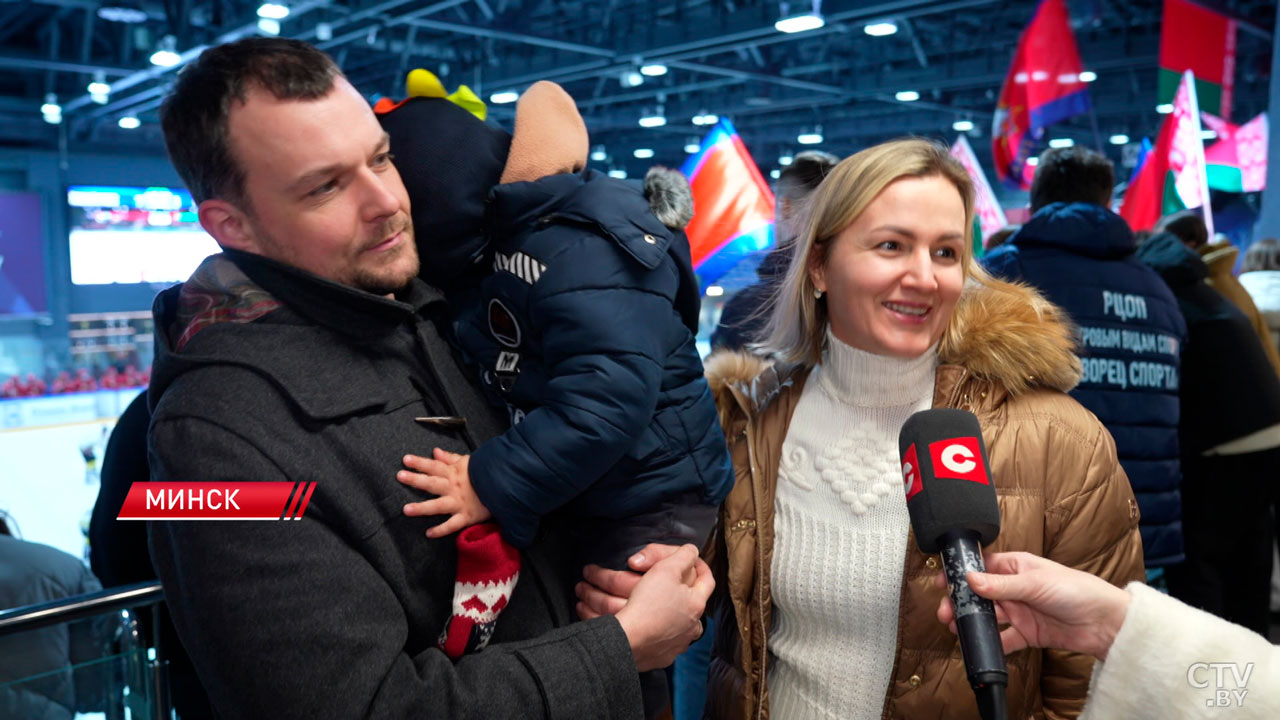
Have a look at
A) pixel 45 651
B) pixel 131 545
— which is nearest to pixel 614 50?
pixel 131 545

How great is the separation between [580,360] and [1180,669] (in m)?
0.85

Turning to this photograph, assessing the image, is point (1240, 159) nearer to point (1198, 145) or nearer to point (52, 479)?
point (1198, 145)

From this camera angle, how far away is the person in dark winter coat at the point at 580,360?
1.29 metres

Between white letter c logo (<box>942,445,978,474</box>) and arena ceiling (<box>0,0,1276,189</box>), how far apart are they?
8.87m

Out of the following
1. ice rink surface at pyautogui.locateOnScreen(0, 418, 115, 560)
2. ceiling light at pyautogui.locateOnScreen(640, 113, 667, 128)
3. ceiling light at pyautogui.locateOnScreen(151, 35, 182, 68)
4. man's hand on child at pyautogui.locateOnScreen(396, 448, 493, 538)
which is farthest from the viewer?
ceiling light at pyautogui.locateOnScreen(640, 113, 667, 128)

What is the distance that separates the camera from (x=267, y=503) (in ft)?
3.57

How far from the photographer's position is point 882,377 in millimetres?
1611

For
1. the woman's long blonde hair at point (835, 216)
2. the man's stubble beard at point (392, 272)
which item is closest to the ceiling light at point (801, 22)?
the woman's long blonde hair at point (835, 216)

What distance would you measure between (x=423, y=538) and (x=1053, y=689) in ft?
3.32

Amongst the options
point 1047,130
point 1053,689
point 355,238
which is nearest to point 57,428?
point 355,238

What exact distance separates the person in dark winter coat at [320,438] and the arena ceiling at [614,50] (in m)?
8.38

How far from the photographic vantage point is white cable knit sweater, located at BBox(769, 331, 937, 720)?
149 centimetres

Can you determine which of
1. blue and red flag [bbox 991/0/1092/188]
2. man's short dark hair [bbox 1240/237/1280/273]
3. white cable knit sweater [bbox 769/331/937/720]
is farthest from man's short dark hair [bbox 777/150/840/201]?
blue and red flag [bbox 991/0/1092/188]

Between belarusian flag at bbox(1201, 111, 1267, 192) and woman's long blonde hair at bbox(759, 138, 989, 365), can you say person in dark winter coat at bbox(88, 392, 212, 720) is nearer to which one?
woman's long blonde hair at bbox(759, 138, 989, 365)
